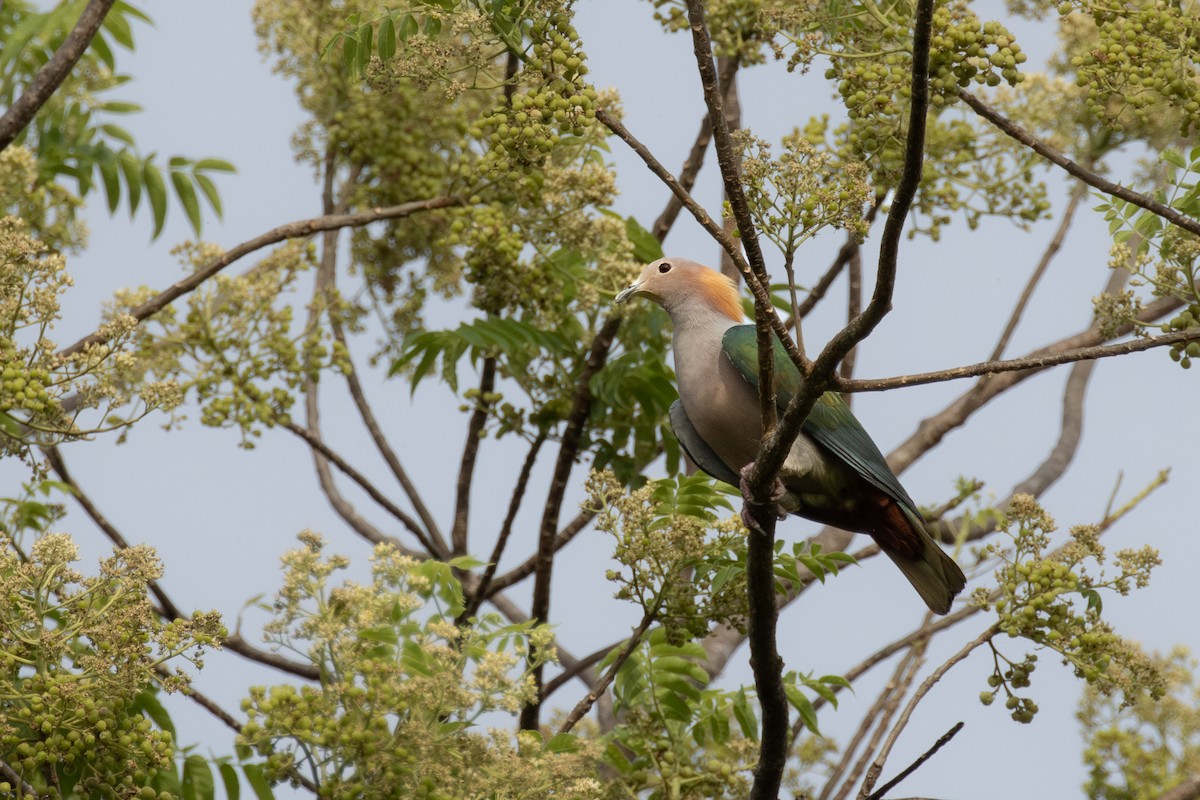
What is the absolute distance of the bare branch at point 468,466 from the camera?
7.19 meters

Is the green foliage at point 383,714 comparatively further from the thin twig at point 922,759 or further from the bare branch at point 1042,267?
the bare branch at point 1042,267

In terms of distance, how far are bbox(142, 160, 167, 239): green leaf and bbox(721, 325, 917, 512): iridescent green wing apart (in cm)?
328

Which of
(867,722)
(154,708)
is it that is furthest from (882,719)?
(154,708)

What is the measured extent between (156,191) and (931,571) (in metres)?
4.33

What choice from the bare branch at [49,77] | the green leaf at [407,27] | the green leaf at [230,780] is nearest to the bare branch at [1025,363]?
the green leaf at [407,27]

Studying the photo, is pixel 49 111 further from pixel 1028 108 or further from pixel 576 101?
pixel 1028 108

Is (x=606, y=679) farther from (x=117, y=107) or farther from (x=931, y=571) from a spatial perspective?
(x=117, y=107)

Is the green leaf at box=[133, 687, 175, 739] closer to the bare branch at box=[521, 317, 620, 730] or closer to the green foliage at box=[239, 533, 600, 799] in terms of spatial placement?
the green foliage at box=[239, 533, 600, 799]

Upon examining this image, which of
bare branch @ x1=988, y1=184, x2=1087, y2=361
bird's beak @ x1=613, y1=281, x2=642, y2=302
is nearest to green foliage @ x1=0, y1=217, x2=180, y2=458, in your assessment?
bird's beak @ x1=613, y1=281, x2=642, y2=302

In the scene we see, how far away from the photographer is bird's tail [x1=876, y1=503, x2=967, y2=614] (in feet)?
17.9

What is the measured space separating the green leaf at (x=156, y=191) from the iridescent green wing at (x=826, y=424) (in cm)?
328

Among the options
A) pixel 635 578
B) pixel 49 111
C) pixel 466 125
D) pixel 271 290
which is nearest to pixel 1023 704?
pixel 635 578

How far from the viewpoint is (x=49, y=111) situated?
23.2ft

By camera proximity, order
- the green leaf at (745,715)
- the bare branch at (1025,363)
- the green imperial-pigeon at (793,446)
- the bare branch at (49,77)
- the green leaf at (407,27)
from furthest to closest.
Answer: the green imperial-pigeon at (793,446) → the green leaf at (745,715) → the bare branch at (49,77) → the green leaf at (407,27) → the bare branch at (1025,363)
